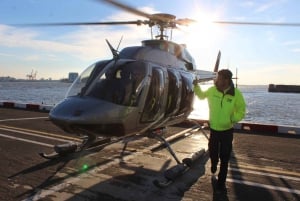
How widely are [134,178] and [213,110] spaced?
2.20m

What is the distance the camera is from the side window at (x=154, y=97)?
309 inches

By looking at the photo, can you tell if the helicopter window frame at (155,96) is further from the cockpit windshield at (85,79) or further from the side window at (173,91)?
the cockpit windshield at (85,79)

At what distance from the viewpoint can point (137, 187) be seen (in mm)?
6773

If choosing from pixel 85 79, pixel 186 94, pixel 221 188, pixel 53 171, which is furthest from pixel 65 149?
pixel 221 188

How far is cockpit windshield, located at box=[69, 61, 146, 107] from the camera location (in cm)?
702

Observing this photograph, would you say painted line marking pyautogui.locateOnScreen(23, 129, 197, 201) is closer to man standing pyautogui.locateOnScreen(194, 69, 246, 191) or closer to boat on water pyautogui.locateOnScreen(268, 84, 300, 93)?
man standing pyautogui.locateOnScreen(194, 69, 246, 191)

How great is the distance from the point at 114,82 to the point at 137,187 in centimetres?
216

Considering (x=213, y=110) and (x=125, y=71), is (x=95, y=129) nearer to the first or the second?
(x=125, y=71)

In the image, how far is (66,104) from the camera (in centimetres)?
677

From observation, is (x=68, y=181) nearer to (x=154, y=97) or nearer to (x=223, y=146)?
(x=154, y=97)

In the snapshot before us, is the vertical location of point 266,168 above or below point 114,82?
below

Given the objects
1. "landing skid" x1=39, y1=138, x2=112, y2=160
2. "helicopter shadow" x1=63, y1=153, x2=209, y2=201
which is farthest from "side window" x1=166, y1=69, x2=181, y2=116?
"landing skid" x1=39, y1=138, x2=112, y2=160

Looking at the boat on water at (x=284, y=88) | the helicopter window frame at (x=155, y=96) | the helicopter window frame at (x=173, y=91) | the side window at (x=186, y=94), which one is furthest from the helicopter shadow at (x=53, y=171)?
the boat on water at (x=284, y=88)

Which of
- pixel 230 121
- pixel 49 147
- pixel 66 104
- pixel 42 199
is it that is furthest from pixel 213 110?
pixel 49 147
